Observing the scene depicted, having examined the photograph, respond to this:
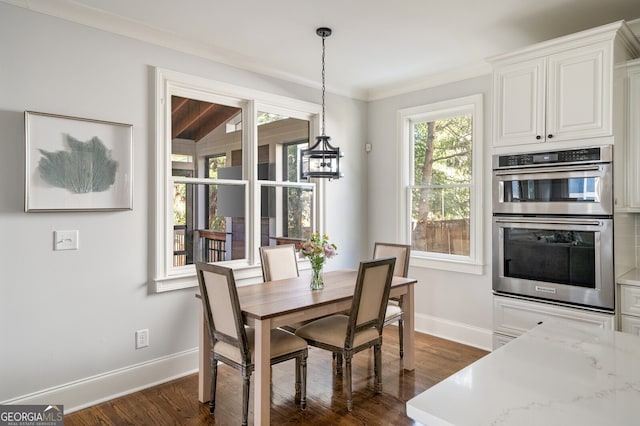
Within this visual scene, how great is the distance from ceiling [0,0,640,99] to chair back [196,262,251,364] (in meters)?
1.77

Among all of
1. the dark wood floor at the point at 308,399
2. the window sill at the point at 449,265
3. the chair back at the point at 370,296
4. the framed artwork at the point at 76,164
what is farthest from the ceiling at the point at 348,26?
the dark wood floor at the point at 308,399

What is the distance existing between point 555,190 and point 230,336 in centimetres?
243

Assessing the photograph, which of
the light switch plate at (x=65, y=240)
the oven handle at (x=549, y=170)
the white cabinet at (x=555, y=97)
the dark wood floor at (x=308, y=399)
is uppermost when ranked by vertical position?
the white cabinet at (x=555, y=97)

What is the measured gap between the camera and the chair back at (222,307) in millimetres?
2430

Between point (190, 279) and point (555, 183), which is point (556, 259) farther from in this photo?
point (190, 279)

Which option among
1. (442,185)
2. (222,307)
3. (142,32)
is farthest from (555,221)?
(142,32)

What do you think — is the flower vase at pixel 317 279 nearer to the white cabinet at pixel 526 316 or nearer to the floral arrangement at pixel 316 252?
the floral arrangement at pixel 316 252

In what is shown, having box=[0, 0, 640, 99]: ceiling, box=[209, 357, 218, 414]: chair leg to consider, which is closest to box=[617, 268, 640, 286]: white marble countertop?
box=[0, 0, 640, 99]: ceiling

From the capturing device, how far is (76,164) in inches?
109

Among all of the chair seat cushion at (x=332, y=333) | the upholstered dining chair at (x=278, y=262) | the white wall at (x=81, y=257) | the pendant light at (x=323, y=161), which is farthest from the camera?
the upholstered dining chair at (x=278, y=262)

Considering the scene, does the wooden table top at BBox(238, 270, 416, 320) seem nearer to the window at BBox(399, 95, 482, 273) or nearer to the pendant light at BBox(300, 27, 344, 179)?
the pendant light at BBox(300, 27, 344, 179)

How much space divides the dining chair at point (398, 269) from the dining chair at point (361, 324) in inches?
17.7

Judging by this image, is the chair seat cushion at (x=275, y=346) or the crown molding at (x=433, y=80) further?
the crown molding at (x=433, y=80)

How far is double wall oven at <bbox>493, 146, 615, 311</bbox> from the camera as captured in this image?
2.70 meters
